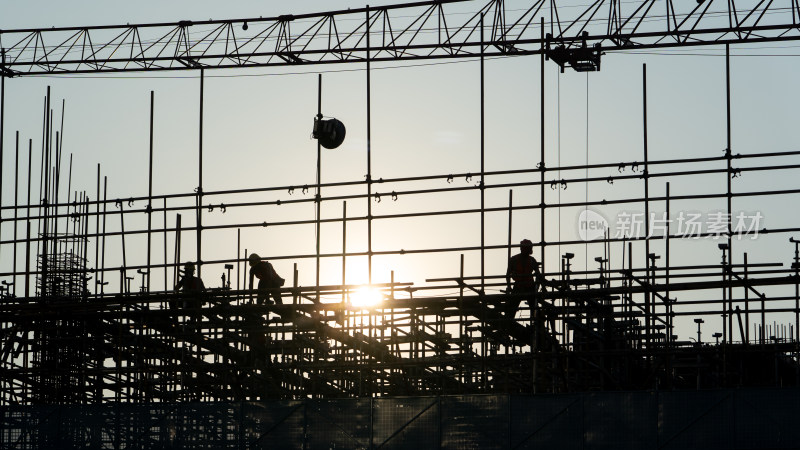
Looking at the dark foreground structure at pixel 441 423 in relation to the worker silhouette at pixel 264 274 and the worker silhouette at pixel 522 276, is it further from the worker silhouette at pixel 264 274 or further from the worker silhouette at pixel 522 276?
the worker silhouette at pixel 264 274

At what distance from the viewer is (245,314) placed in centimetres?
2562

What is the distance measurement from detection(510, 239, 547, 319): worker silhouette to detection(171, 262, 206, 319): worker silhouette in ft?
17.3

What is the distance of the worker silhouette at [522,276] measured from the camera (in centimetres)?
2414

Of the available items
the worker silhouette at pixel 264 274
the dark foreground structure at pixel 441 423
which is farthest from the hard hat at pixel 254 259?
the dark foreground structure at pixel 441 423

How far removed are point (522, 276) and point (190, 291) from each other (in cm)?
580

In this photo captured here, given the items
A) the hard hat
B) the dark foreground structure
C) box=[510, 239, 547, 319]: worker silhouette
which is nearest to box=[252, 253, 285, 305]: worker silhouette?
the hard hat

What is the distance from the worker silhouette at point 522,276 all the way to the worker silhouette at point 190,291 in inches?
207

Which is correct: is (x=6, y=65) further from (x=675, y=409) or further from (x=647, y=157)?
(x=675, y=409)

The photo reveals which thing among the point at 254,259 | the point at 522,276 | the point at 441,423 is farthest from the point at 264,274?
the point at 441,423

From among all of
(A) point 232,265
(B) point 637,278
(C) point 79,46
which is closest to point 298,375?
(A) point 232,265

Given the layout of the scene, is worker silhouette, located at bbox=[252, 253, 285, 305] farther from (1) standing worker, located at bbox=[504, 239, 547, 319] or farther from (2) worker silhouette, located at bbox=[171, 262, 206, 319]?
(1) standing worker, located at bbox=[504, 239, 547, 319]

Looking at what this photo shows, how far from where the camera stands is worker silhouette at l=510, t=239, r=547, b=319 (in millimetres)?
24141

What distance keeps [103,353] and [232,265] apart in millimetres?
3195

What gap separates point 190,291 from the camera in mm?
25703
